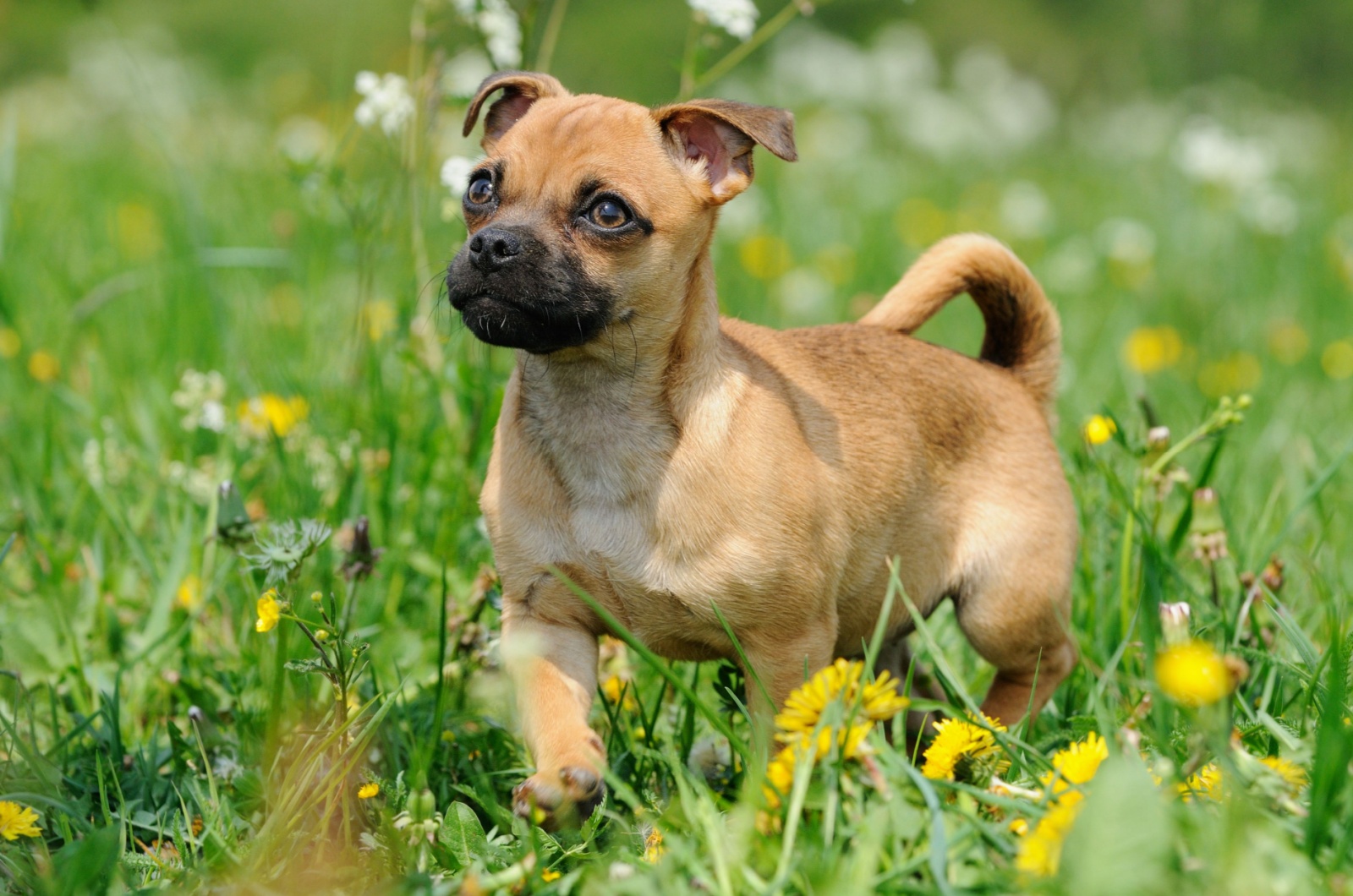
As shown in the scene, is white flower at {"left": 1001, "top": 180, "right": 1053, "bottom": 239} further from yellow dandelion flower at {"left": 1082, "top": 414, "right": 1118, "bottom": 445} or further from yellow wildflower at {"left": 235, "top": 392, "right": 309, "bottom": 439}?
yellow wildflower at {"left": 235, "top": 392, "right": 309, "bottom": 439}

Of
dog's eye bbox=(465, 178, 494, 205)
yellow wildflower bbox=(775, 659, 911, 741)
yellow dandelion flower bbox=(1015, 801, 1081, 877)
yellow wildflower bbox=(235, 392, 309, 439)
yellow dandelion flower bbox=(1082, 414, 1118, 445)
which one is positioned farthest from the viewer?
yellow wildflower bbox=(235, 392, 309, 439)

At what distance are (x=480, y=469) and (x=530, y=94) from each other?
1.11 metres

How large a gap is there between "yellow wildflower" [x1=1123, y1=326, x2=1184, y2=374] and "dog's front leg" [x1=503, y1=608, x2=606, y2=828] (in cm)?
360

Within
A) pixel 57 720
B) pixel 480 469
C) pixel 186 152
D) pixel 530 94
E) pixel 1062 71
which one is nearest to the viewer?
pixel 57 720

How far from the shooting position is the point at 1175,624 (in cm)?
223

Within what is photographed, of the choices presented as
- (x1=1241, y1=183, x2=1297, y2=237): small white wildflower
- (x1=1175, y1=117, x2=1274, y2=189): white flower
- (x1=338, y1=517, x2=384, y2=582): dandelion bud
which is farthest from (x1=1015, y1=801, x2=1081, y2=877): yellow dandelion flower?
(x1=1241, y1=183, x2=1297, y2=237): small white wildflower

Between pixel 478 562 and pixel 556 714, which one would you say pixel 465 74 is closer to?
pixel 478 562

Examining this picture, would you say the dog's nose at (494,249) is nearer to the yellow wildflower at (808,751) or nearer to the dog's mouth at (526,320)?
the dog's mouth at (526,320)

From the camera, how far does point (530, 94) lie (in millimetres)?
3309

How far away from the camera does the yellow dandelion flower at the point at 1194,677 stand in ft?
5.89

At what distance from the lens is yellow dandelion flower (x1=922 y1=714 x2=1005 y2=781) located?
2262 mm

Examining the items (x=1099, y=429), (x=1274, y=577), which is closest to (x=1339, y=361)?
(x=1274, y=577)

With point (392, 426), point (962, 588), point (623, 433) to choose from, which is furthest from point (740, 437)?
point (392, 426)

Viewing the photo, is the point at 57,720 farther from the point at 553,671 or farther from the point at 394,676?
the point at 553,671
